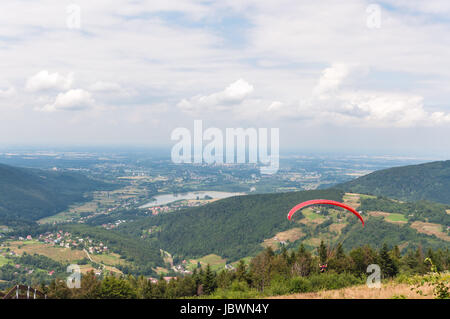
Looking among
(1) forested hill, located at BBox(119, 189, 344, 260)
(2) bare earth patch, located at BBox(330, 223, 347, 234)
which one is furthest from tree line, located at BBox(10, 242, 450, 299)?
(1) forested hill, located at BBox(119, 189, 344, 260)

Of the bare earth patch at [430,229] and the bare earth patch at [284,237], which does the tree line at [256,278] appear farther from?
the bare earth patch at [284,237]

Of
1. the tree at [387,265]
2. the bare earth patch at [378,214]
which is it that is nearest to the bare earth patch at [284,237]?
the bare earth patch at [378,214]

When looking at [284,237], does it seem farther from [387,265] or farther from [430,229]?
[387,265]

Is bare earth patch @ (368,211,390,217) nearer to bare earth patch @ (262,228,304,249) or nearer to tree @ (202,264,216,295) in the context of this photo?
bare earth patch @ (262,228,304,249)

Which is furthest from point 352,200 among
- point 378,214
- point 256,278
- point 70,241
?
point 70,241
